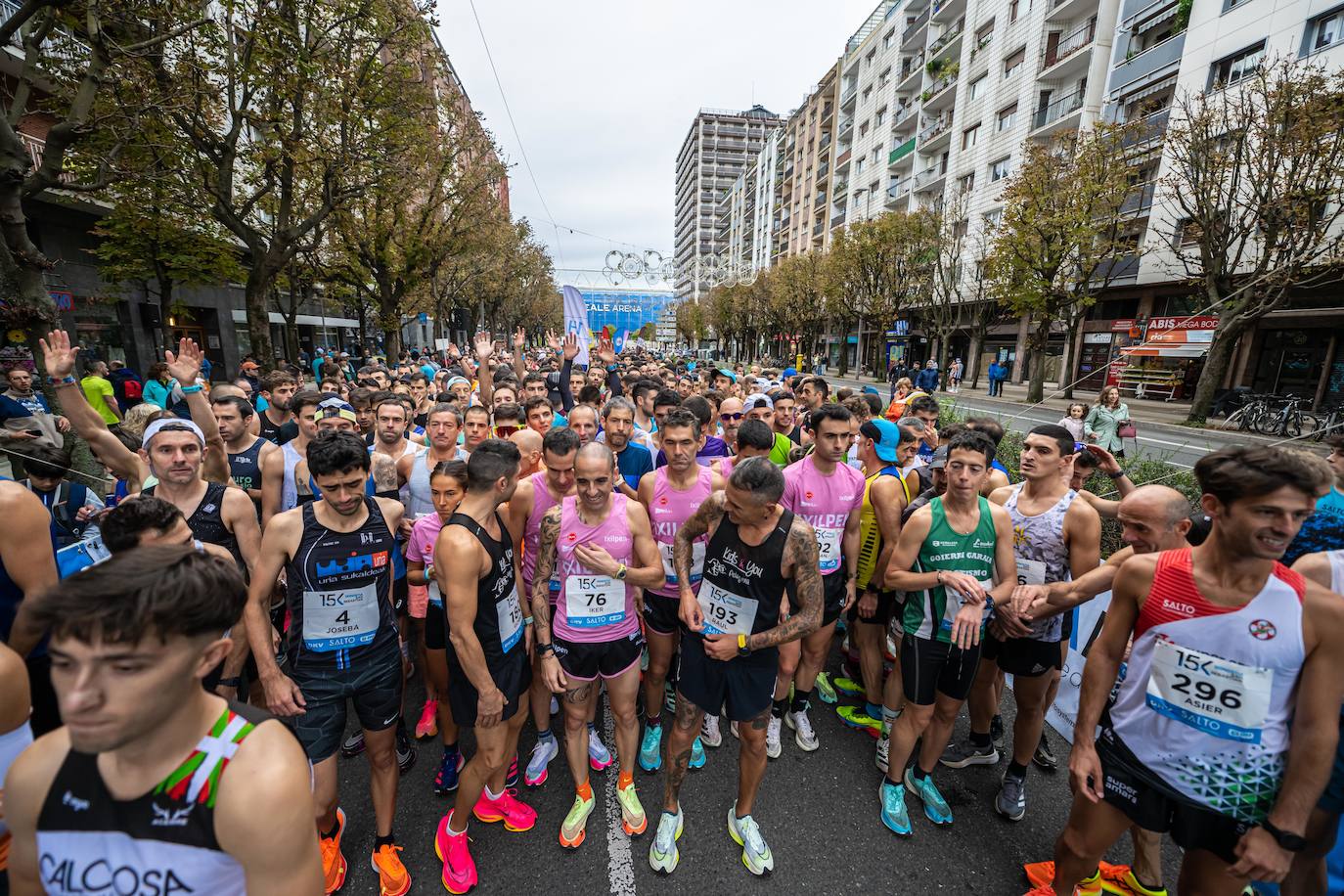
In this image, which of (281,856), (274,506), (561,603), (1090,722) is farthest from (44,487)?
(1090,722)

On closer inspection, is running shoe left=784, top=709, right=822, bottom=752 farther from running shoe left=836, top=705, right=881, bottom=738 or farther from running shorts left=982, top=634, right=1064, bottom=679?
running shorts left=982, top=634, right=1064, bottom=679

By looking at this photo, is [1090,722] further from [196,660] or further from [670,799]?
[196,660]

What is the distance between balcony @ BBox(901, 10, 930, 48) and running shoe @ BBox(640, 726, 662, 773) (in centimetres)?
4691

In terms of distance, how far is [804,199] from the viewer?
2174 inches

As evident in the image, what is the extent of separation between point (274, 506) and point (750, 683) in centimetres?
361

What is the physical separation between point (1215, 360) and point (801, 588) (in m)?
20.0

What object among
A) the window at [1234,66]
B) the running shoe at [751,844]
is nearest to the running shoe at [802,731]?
the running shoe at [751,844]

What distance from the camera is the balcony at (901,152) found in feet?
119

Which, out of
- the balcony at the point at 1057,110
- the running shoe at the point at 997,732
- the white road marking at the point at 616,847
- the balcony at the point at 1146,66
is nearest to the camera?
the white road marking at the point at 616,847

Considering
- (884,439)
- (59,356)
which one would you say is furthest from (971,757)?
(59,356)

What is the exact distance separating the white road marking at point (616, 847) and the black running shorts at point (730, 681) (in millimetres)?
868

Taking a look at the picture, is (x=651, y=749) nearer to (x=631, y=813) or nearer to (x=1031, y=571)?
(x=631, y=813)

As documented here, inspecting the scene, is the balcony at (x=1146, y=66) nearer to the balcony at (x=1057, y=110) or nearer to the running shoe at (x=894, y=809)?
the balcony at (x=1057, y=110)

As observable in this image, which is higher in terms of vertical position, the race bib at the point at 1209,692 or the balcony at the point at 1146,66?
the balcony at the point at 1146,66
